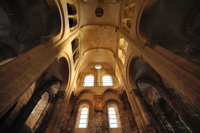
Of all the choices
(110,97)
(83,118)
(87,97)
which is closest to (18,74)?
Answer: (83,118)

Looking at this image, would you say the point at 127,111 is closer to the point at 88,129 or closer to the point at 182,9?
the point at 88,129

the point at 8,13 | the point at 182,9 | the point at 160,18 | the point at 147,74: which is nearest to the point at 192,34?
the point at 182,9

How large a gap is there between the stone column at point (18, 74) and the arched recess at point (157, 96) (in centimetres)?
551

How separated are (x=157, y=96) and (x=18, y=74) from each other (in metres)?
8.67

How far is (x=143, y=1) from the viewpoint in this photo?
5.35 meters

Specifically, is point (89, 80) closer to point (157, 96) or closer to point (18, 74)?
point (157, 96)

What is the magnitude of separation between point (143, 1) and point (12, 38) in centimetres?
870

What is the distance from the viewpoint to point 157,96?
7.63 metres

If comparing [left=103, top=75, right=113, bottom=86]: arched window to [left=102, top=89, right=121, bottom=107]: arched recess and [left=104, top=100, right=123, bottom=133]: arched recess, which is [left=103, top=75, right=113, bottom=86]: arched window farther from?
[left=104, top=100, right=123, bottom=133]: arched recess

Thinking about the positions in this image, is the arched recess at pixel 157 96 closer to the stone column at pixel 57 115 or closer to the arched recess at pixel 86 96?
the arched recess at pixel 86 96

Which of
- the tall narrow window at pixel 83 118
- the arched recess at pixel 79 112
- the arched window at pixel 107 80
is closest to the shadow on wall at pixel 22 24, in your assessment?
the arched recess at pixel 79 112

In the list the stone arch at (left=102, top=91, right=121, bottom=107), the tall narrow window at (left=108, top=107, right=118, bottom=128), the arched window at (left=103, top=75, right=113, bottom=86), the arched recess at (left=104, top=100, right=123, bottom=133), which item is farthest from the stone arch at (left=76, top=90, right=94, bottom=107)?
the arched window at (left=103, top=75, right=113, bottom=86)

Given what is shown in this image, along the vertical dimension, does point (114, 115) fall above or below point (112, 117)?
above

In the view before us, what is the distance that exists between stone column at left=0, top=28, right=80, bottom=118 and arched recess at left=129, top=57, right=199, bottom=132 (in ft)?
18.1
